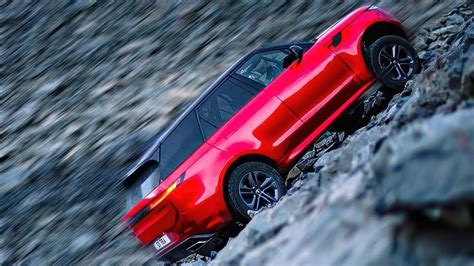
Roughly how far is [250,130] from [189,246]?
4.15ft

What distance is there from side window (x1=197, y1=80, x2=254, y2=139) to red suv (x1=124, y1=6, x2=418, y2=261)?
0.01 m

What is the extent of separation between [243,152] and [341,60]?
4.88 feet

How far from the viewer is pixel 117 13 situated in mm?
16219

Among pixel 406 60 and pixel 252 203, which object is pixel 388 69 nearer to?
pixel 406 60

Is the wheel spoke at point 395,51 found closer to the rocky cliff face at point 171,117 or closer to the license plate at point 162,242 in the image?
the rocky cliff face at point 171,117

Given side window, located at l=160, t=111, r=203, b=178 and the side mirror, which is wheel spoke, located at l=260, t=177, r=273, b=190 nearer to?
side window, located at l=160, t=111, r=203, b=178

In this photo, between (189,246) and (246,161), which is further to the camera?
(246,161)

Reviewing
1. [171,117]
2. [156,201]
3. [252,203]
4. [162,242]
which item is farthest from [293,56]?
[171,117]

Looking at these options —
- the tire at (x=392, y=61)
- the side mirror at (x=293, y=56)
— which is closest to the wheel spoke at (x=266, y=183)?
the side mirror at (x=293, y=56)

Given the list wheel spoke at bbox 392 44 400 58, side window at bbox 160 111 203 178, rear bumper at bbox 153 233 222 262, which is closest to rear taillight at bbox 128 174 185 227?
side window at bbox 160 111 203 178

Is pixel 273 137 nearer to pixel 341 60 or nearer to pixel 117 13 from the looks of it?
pixel 341 60

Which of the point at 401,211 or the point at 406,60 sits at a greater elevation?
the point at 401,211

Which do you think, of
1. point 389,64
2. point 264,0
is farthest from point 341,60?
point 264,0

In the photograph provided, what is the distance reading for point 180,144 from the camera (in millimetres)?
6176
